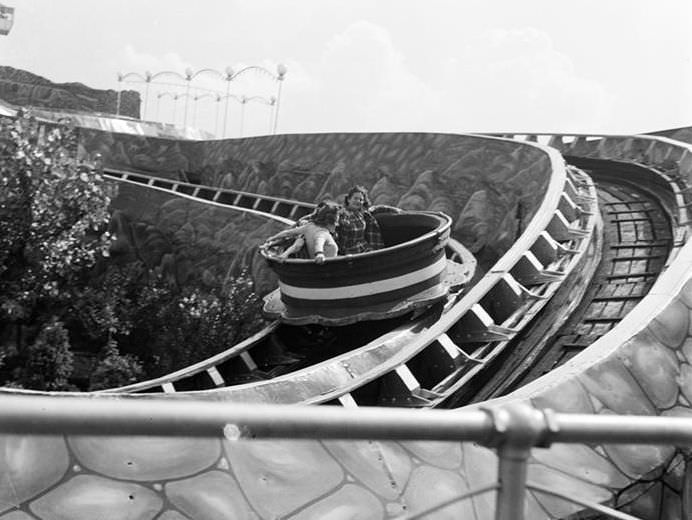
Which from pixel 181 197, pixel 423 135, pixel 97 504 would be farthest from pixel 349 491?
pixel 181 197

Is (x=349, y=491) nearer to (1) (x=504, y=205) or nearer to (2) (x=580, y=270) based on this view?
(2) (x=580, y=270)

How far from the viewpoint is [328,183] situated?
17953mm

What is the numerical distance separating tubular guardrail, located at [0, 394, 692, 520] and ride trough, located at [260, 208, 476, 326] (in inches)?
271

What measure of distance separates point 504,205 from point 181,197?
7.20 m

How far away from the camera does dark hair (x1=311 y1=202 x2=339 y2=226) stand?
8.77 meters

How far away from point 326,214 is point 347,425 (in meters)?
7.56

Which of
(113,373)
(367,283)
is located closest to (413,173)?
(113,373)

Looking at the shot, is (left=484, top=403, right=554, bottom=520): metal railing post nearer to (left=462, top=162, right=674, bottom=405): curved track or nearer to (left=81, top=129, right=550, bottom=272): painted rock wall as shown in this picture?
(left=462, top=162, right=674, bottom=405): curved track

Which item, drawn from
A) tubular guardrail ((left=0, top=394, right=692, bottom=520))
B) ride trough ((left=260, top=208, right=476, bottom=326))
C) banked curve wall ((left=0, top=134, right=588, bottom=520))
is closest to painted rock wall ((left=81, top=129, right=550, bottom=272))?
ride trough ((left=260, top=208, right=476, bottom=326))

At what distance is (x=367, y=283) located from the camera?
27.7 feet

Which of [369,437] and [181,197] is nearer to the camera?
[369,437]

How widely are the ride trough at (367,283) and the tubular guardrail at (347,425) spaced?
22.6 feet

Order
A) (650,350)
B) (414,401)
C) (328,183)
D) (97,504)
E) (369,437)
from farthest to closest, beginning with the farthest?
(328,183) → (414,401) → (650,350) → (97,504) → (369,437)

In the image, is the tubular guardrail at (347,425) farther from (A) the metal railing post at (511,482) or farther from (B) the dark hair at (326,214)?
(B) the dark hair at (326,214)
